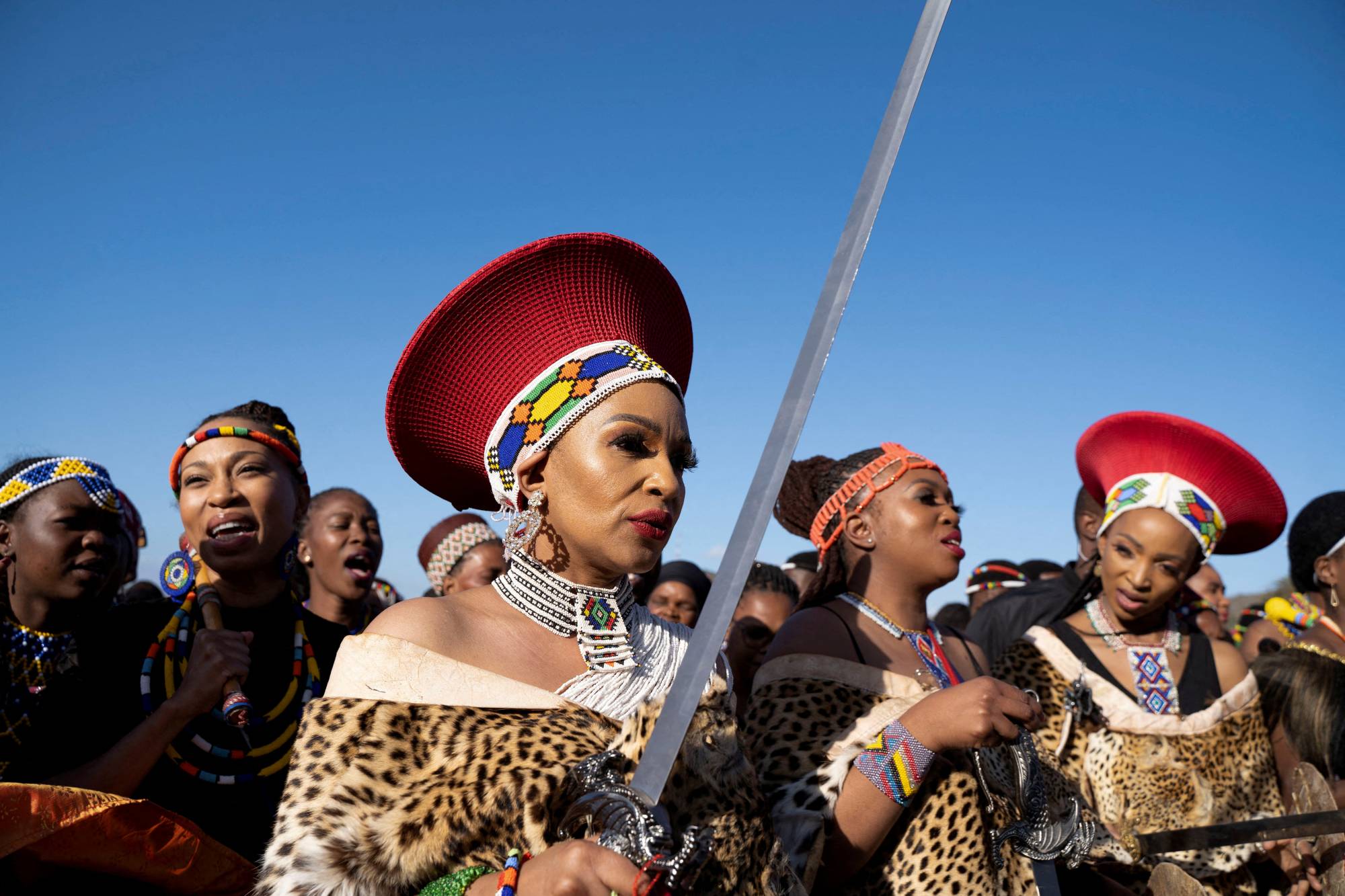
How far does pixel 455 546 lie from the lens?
26.0 feet

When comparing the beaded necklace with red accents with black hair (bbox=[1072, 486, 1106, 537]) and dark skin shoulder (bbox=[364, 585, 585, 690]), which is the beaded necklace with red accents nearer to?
dark skin shoulder (bbox=[364, 585, 585, 690])

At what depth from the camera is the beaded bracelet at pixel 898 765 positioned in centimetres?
295

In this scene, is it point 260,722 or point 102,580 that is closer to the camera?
point 260,722

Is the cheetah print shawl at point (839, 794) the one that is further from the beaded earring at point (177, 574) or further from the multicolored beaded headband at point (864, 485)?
the beaded earring at point (177, 574)

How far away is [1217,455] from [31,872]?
5.24 metres

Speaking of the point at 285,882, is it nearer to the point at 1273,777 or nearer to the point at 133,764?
the point at 133,764

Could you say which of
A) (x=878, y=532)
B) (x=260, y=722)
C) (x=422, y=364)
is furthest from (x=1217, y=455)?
(x=260, y=722)

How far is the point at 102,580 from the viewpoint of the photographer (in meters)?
4.17

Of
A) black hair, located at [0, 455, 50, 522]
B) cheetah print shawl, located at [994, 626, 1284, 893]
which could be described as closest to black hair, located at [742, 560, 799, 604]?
cheetah print shawl, located at [994, 626, 1284, 893]

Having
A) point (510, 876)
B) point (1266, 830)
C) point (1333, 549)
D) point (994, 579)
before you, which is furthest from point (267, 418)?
point (994, 579)

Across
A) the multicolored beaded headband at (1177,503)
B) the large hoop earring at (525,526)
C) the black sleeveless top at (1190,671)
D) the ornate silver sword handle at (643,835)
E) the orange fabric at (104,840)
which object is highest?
the multicolored beaded headband at (1177,503)

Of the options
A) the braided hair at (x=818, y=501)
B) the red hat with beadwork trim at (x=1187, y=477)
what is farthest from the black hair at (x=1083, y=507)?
the braided hair at (x=818, y=501)

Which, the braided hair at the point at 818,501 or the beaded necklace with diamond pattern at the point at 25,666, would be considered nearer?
the beaded necklace with diamond pattern at the point at 25,666

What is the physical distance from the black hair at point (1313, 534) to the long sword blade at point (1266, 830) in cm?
317
